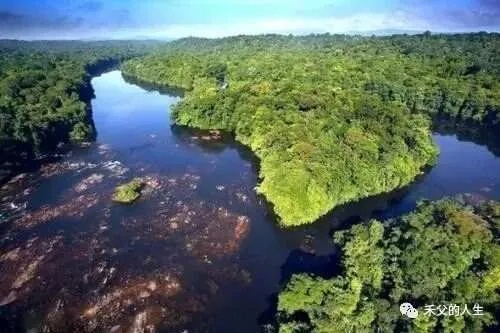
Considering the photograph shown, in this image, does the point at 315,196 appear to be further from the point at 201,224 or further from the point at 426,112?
→ the point at 426,112

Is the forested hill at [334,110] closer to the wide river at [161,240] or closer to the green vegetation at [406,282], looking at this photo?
the wide river at [161,240]

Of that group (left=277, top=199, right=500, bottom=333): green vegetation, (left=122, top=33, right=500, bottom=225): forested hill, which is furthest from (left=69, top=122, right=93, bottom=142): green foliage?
(left=277, top=199, right=500, bottom=333): green vegetation

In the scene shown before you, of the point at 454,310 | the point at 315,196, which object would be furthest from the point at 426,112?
the point at 454,310

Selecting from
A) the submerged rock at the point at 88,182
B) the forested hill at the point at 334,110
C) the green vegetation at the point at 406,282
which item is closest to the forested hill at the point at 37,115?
the submerged rock at the point at 88,182

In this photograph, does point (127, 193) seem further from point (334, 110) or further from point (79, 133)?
point (334, 110)

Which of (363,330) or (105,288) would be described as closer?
(363,330)

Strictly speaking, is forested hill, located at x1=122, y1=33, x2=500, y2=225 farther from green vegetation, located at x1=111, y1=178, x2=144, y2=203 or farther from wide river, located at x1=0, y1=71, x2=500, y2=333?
green vegetation, located at x1=111, y1=178, x2=144, y2=203

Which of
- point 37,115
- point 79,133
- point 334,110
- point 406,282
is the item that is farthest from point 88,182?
point 406,282

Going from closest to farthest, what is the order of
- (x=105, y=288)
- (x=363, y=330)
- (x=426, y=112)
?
(x=363, y=330) → (x=105, y=288) → (x=426, y=112)
